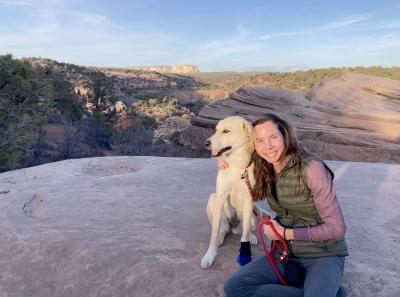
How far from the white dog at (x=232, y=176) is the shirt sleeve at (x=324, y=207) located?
0.56 meters

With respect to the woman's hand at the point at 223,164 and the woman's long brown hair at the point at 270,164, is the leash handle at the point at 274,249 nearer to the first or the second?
the woman's long brown hair at the point at 270,164

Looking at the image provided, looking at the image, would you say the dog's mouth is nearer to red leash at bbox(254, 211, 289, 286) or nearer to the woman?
the woman

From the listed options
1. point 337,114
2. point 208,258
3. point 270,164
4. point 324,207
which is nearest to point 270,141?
point 270,164

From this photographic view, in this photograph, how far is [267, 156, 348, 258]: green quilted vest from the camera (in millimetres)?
2498

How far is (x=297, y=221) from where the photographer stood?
8.56 feet

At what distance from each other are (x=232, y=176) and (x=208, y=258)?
612 mm

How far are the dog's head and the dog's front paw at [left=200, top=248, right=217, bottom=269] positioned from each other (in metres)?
0.73


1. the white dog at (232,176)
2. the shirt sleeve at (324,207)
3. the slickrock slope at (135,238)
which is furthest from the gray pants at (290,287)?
the white dog at (232,176)

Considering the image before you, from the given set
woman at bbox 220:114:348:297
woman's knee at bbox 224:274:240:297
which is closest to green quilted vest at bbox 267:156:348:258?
woman at bbox 220:114:348:297

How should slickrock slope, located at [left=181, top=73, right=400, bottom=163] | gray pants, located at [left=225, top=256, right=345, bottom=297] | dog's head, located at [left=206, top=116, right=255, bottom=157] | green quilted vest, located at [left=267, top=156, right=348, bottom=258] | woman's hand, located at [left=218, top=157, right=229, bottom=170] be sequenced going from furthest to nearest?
1. slickrock slope, located at [left=181, top=73, right=400, bottom=163]
2. woman's hand, located at [left=218, top=157, right=229, bottom=170]
3. dog's head, located at [left=206, top=116, right=255, bottom=157]
4. green quilted vest, located at [left=267, top=156, right=348, bottom=258]
5. gray pants, located at [left=225, top=256, right=345, bottom=297]

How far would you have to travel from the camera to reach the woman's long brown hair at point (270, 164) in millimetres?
2539

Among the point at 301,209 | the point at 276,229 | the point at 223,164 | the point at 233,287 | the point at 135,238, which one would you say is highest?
the point at 223,164

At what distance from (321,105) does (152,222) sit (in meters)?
9.19

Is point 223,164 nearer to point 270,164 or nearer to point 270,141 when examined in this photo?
point 270,164
